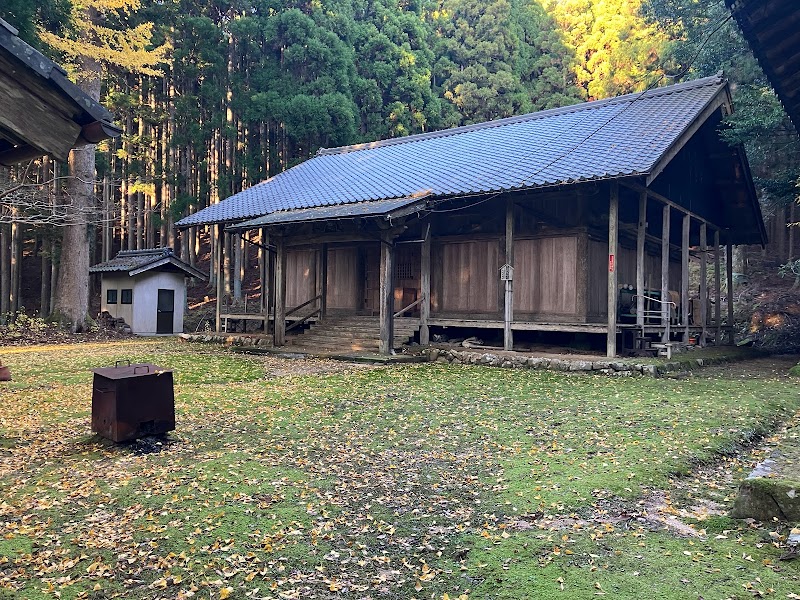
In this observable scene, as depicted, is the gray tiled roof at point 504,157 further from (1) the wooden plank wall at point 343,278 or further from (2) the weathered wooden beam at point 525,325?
(2) the weathered wooden beam at point 525,325

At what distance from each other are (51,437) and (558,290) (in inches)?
417

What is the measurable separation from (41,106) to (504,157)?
41.8ft

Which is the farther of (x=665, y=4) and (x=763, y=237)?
(x=665, y=4)

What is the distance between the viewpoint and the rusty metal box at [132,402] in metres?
5.50

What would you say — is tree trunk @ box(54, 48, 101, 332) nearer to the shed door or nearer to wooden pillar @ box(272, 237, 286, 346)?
the shed door

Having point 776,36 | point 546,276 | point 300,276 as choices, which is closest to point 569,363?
point 546,276

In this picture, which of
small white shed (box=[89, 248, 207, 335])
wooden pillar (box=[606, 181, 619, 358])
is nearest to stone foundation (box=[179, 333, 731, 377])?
wooden pillar (box=[606, 181, 619, 358])

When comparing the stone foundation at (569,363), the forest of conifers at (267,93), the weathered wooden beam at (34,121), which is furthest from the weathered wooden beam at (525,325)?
the forest of conifers at (267,93)

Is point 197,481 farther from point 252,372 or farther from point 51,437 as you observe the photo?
point 252,372

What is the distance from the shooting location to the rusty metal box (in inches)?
217

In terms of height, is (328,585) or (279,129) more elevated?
(279,129)

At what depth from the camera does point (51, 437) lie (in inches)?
238

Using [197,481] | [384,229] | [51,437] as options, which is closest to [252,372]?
[384,229]

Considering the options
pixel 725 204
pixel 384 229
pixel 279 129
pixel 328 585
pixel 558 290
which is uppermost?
pixel 279 129
